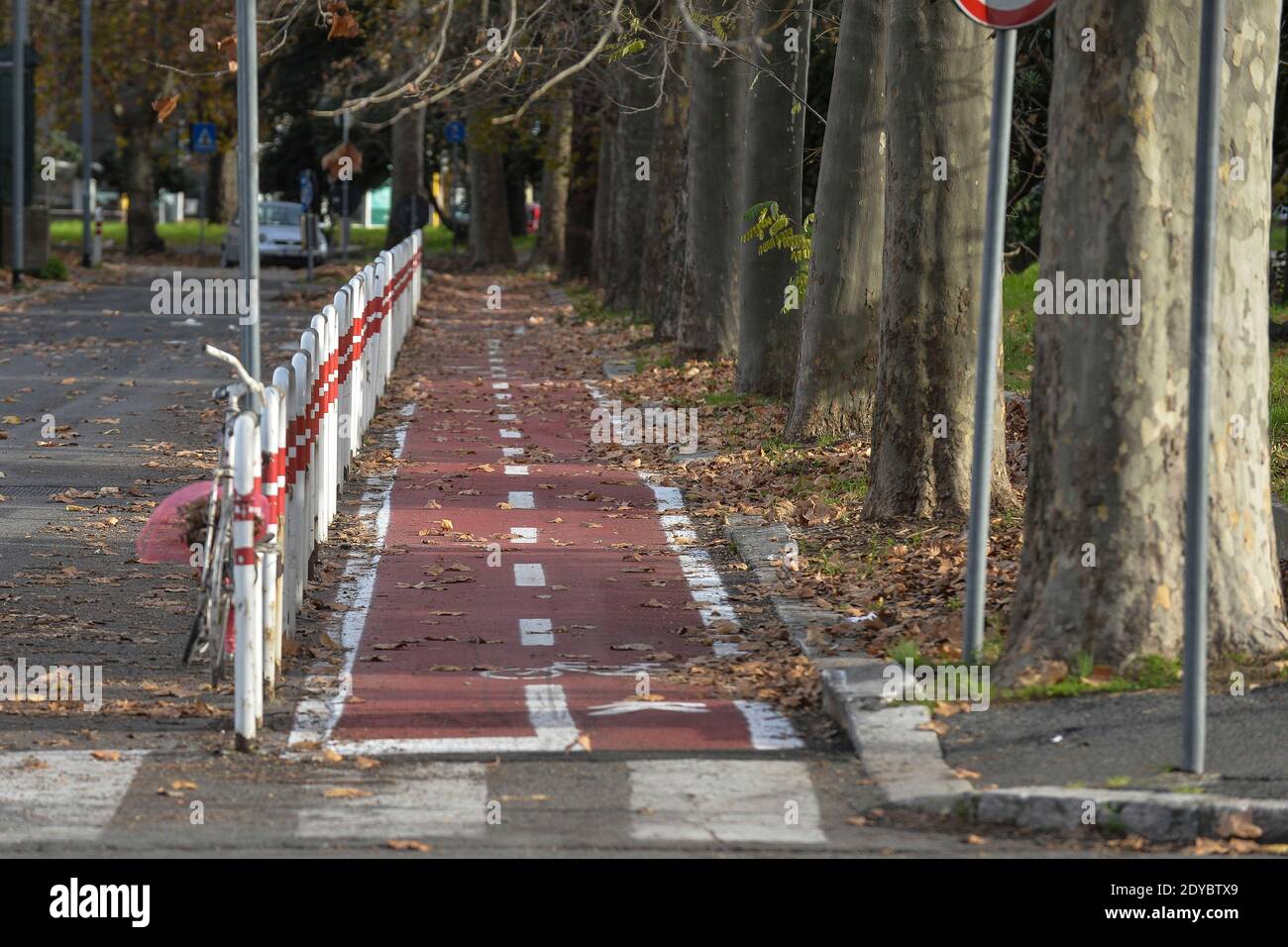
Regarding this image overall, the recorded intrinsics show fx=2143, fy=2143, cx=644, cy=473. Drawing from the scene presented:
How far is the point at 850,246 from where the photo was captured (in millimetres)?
15398

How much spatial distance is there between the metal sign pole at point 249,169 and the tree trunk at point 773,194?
9.98 meters

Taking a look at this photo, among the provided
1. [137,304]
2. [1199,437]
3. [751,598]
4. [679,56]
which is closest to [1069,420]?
[1199,437]

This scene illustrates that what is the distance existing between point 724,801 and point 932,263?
5757 mm

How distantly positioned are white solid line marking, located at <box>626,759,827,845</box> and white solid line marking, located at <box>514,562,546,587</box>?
361cm

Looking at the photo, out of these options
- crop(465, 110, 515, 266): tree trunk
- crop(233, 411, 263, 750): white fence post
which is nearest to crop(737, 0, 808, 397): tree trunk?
crop(233, 411, 263, 750): white fence post

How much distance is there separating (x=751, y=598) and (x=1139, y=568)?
2904 millimetres

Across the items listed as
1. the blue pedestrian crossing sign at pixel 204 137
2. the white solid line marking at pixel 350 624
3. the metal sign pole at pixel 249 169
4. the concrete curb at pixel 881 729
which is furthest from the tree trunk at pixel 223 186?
the concrete curb at pixel 881 729

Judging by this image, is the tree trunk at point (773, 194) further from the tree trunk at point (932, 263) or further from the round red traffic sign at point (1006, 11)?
the round red traffic sign at point (1006, 11)

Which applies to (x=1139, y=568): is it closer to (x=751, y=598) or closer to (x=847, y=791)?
(x=847, y=791)

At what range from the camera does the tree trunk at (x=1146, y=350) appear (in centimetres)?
773

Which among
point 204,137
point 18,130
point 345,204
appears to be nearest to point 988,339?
point 18,130

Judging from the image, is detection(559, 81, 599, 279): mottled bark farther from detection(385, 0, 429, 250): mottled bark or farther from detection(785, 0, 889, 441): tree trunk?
detection(785, 0, 889, 441): tree trunk

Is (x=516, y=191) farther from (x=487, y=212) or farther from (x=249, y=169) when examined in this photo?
(x=249, y=169)
